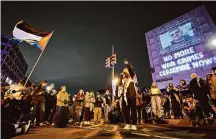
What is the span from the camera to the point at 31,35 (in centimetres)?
776

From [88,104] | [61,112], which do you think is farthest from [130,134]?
[88,104]

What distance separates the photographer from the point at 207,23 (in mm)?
21344

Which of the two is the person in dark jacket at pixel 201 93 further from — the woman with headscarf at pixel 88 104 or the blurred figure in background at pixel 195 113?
the woman with headscarf at pixel 88 104

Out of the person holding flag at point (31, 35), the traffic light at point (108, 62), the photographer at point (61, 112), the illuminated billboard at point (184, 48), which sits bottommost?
the photographer at point (61, 112)

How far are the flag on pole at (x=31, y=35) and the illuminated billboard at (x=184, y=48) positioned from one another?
19.5 m

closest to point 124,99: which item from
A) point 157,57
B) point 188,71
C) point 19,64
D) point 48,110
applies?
point 48,110

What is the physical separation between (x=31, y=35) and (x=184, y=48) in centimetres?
2096

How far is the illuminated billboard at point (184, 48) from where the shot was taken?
798 inches

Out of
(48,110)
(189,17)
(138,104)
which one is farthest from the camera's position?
(189,17)

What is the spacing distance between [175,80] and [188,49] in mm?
4867

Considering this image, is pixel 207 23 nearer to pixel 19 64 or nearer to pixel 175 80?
pixel 175 80

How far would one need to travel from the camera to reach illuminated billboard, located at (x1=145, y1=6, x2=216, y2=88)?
798 inches

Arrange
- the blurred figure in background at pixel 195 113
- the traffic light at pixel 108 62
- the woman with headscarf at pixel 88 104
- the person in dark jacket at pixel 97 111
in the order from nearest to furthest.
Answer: the blurred figure in background at pixel 195 113 < the woman with headscarf at pixel 88 104 < the person in dark jacket at pixel 97 111 < the traffic light at pixel 108 62

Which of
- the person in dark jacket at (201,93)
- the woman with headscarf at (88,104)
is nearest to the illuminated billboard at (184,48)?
the person in dark jacket at (201,93)
